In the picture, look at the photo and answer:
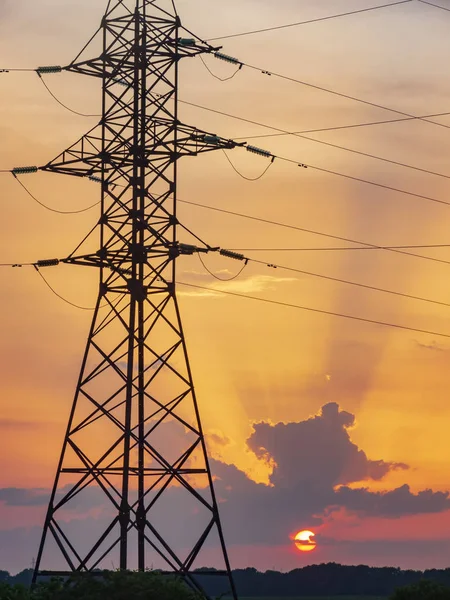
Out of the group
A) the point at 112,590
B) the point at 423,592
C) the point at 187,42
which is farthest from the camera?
the point at 187,42

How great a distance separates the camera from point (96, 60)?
86625 mm

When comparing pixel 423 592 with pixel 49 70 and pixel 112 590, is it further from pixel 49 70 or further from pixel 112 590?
pixel 49 70

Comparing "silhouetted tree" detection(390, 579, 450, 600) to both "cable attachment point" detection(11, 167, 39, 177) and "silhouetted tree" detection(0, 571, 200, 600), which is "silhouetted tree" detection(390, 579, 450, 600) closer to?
"silhouetted tree" detection(0, 571, 200, 600)

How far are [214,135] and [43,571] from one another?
2626 centimetres

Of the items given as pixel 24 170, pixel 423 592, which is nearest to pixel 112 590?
pixel 423 592

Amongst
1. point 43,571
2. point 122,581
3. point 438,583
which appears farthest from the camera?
point 43,571

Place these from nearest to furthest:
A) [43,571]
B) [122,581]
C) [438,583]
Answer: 1. [122,581]
2. [438,583]
3. [43,571]

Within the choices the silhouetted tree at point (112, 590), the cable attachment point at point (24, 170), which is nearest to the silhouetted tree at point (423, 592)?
the silhouetted tree at point (112, 590)

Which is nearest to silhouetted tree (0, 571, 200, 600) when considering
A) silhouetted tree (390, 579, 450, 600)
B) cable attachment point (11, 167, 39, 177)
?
silhouetted tree (390, 579, 450, 600)

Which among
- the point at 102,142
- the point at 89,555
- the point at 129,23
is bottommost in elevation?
the point at 89,555

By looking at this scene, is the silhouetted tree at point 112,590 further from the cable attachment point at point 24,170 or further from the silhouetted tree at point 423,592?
the cable attachment point at point 24,170

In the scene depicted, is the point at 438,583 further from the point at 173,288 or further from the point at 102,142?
the point at 102,142

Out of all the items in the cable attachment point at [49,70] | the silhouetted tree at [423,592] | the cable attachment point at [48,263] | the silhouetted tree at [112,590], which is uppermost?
the cable attachment point at [49,70]

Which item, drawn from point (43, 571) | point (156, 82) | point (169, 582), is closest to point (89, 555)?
point (43, 571)
